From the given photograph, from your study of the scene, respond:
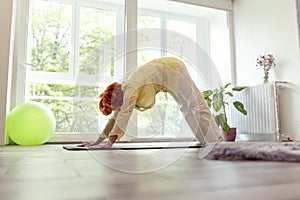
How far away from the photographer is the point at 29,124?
8.32 ft

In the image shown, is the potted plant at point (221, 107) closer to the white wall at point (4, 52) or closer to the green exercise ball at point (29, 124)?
the green exercise ball at point (29, 124)

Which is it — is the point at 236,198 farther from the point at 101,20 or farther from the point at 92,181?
the point at 101,20

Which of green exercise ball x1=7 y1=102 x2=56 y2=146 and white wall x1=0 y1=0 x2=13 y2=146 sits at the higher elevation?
white wall x1=0 y1=0 x2=13 y2=146

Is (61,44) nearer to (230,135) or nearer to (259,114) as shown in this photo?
(230,135)

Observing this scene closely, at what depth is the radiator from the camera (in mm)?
3326

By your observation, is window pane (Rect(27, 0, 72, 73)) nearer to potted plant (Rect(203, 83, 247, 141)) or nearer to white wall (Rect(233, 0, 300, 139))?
potted plant (Rect(203, 83, 247, 141))

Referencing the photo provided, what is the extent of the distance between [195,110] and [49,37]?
222 cm

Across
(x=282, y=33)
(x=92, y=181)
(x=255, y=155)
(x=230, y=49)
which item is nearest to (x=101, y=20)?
(x=230, y=49)

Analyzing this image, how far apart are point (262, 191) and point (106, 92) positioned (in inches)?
56.5

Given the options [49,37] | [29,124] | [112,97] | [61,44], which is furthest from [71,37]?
[112,97]

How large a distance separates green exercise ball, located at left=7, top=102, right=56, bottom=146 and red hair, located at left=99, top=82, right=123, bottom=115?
1.08 metres

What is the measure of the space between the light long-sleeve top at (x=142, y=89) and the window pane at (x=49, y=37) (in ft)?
6.03

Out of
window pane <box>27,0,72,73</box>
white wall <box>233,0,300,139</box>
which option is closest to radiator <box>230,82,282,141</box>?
white wall <box>233,0,300,139</box>

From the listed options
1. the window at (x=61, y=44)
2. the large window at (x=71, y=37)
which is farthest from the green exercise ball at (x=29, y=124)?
the window at (x=61, y=44)
